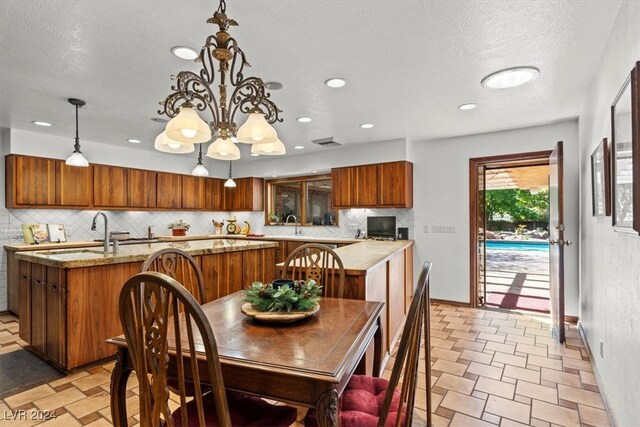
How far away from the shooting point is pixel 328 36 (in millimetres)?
2088

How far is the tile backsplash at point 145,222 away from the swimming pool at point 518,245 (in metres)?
7.87

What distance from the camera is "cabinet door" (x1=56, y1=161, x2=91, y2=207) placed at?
14.7ft

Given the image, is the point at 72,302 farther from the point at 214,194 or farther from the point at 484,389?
the point at 214,194

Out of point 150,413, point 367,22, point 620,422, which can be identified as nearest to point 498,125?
point 367,22

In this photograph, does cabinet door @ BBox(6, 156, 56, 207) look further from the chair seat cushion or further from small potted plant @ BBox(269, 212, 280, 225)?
the chair seat cushion

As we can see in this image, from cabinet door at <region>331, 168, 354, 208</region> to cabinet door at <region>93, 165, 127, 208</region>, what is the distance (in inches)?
131

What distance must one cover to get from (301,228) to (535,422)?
4.68 meters

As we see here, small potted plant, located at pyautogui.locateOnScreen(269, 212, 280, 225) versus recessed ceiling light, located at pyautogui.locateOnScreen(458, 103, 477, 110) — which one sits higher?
recessed ceiling light, located at pyautogui.locateOnScreen(458, 103, 477, 110)

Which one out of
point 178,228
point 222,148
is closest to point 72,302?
point 222,148

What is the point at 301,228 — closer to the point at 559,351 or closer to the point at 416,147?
the point at 416,147

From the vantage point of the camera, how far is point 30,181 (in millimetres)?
4215

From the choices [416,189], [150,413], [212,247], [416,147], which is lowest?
[150,413]

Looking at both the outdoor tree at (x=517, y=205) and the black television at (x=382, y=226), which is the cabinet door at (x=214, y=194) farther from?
the outdoor tree at (x=517, y=205)

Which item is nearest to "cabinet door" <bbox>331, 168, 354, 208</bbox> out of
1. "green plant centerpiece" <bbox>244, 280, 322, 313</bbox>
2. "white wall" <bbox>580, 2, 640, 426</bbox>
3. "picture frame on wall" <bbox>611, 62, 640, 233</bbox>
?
"white wall" <bbox>580, 2, 640, 426</bbox>
